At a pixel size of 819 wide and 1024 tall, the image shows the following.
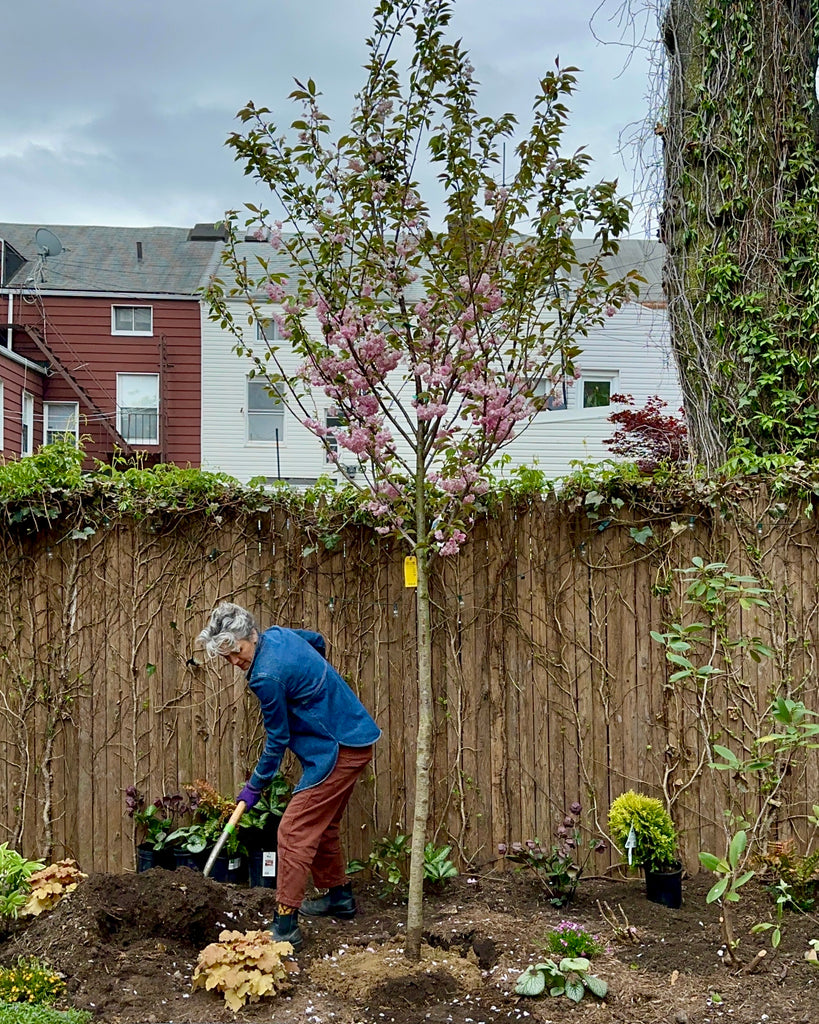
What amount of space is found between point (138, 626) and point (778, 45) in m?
4.94

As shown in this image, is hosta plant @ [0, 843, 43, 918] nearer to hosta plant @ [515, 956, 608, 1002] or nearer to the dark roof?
hosta plant @ [515, 956, 608, 1002]

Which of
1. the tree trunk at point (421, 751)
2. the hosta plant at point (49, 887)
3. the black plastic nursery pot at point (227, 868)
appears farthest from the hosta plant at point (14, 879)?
the tree trunk at point (421, 751)

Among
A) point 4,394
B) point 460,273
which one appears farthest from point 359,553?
point 4,394

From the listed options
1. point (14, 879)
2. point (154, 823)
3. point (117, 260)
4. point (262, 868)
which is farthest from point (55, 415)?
point (262, 868)

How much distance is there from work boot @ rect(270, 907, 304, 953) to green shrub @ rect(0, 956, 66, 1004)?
2.95 ft

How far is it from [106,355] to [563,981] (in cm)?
1532

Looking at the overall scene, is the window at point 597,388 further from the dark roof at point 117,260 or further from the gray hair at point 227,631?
the gray hair at point 227,631

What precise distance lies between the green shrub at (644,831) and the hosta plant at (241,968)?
1727 mm

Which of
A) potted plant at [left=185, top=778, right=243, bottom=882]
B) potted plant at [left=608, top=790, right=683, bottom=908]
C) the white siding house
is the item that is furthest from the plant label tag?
the white siding house

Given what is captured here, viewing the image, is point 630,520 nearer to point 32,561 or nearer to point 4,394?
point 32,561

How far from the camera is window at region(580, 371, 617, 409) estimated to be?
15211 millimetres

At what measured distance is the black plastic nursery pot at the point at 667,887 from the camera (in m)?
4.34

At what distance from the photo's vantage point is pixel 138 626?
4863 mm

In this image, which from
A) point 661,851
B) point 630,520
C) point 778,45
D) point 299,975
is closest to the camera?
point 299,975
